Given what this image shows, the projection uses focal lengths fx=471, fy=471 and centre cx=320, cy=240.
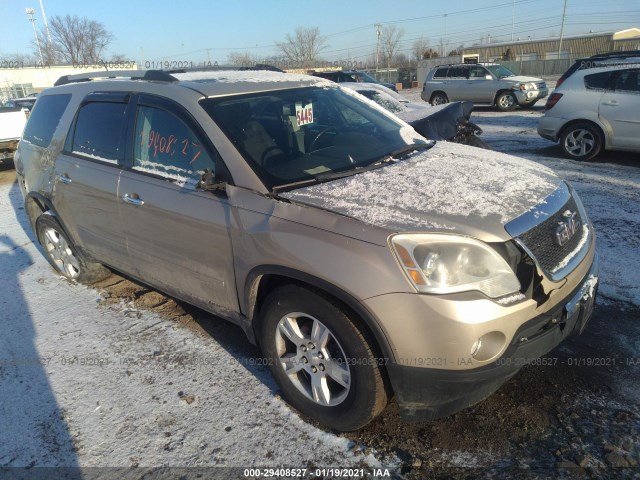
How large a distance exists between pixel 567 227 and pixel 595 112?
6.64 meters

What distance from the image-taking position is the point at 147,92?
10.8 feet

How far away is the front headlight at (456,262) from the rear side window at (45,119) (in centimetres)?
351

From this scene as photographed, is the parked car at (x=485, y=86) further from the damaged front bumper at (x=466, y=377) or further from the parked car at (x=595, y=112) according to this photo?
the damaged front bumper at (x=466, y=377)

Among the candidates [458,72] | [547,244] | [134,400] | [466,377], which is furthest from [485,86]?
[134,400]

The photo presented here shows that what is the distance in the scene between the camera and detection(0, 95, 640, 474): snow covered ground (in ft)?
8.17

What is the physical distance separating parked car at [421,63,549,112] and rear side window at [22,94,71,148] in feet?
54.3

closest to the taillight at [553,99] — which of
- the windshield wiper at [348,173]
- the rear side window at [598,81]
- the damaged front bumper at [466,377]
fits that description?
the rear side window at [598,81]

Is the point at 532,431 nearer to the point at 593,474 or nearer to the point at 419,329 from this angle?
the point at 593,474

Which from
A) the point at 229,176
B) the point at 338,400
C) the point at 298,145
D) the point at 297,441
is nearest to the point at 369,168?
the point at 298,145

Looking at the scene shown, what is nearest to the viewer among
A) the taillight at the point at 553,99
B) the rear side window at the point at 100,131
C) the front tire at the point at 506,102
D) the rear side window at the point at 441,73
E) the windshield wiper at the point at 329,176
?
the windshield wiper at the point at 329,176

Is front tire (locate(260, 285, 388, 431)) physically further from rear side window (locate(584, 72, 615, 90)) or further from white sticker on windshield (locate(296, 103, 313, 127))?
rear side window (locate(584, 72, 615, 90))

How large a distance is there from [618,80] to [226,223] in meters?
7.77

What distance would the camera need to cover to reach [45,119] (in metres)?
4.43

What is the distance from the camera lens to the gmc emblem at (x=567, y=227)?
244 centimetres
